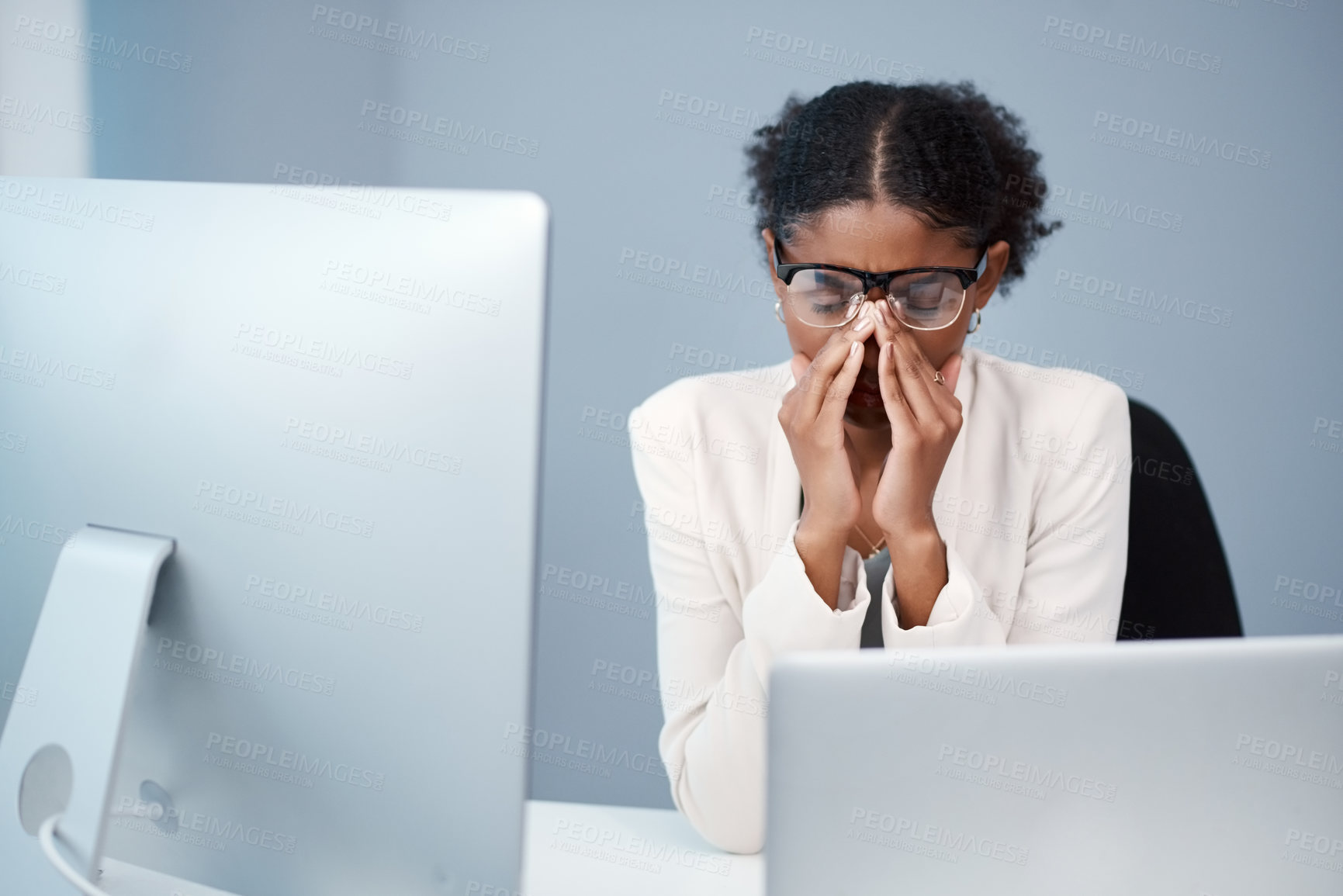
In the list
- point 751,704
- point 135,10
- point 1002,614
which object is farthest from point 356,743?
point 135,10

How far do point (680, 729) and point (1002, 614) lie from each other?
0.43 meters

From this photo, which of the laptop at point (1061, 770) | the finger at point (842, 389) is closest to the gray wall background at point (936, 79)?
the finger at point (842, 389)

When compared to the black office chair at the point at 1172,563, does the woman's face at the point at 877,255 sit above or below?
above

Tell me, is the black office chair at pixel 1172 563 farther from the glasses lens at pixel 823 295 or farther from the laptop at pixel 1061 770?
the laptop at pixel 1061 770

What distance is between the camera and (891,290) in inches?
47.4

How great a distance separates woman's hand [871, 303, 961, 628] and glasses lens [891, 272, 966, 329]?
2 centimetres

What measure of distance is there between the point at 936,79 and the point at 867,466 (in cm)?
132

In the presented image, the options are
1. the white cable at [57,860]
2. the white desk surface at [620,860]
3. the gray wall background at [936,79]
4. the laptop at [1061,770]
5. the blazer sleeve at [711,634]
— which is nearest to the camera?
the laptop at [1061,770]

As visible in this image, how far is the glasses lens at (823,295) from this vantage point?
1214 mm

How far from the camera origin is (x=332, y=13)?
7.50 feet

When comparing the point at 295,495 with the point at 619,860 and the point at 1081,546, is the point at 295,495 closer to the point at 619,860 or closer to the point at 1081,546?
the point at 619,860

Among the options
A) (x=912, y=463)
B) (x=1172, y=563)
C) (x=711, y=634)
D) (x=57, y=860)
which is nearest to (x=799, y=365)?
(x=912, y=463)

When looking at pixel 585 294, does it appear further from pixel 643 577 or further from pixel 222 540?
pixel 222 540

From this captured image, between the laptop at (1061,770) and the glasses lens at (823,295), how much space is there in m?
0.71
